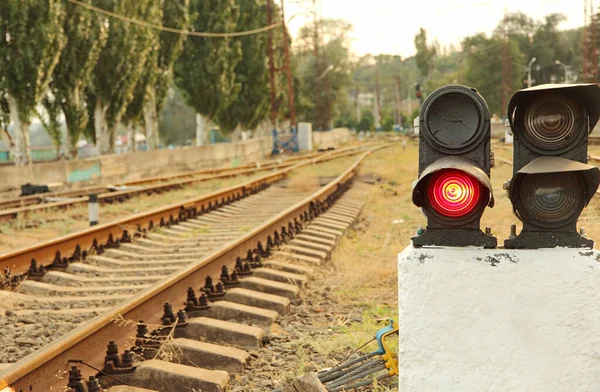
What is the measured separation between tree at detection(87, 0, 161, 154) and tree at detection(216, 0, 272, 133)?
14.3m

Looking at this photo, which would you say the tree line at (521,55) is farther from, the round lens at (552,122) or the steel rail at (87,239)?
the round lens at (552,122)

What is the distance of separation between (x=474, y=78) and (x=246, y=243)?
278 feet

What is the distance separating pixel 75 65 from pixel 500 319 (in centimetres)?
2494

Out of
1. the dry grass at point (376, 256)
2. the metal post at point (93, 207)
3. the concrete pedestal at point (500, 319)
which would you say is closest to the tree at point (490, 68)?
the dry grass at point (376, 256)

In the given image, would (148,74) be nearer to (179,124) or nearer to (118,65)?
(118,65)

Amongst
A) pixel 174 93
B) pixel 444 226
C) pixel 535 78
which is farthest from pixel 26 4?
pixel 535 78

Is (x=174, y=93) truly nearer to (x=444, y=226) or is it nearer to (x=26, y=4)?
(x=26, y=4)

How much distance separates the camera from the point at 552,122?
2412 mm

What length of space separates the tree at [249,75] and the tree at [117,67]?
14252mm

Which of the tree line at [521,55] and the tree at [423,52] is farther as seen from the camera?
the tree at [423,52]

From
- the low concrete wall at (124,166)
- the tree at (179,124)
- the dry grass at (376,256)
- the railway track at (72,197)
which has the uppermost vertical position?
the tree at (179,124)

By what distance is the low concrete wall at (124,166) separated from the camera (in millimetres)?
15617

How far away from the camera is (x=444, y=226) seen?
7.79 feet

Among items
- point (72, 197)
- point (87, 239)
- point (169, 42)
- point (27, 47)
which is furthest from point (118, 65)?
point (87, 239)
